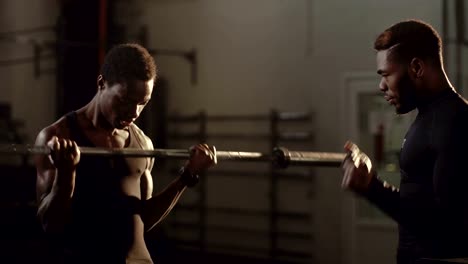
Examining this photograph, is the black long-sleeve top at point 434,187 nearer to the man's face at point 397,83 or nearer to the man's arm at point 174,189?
the man's face at point 397,83

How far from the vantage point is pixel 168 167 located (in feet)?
26.0

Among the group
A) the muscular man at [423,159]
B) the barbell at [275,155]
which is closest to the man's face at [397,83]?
the muscular man at [423,159]

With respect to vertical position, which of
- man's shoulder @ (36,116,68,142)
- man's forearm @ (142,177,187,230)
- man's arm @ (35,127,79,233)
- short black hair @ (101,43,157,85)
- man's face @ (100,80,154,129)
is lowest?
man's forearm @ (142,177,187,230)

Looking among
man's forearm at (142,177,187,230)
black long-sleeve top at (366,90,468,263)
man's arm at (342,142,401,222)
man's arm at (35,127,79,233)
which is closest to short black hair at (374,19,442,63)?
black long-sleeve top at (366,90,468,263)

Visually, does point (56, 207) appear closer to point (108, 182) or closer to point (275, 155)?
point (108, 182)

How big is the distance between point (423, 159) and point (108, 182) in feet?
3.71

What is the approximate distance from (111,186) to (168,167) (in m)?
5.48

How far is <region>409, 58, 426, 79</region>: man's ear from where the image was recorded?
2186mm

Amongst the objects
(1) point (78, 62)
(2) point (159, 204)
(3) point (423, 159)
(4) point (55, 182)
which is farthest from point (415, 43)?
(1) point (78, 62)

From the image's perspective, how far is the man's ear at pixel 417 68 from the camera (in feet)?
7.17

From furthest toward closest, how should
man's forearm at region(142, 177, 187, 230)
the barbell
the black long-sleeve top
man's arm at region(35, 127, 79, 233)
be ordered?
man's forearm at region(142, 177, 187, 230)
the barbell
man's arm at region(35, 127, 79, 233)
the black long-sleeve top

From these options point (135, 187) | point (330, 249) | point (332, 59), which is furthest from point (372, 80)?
point (135, 187)

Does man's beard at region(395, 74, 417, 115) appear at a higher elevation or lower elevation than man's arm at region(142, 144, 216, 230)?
higher

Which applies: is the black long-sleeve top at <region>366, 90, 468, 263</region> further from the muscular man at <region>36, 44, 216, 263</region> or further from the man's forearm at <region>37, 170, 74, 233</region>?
the man's forearm at <region>37, 170, 74, 233</region>
